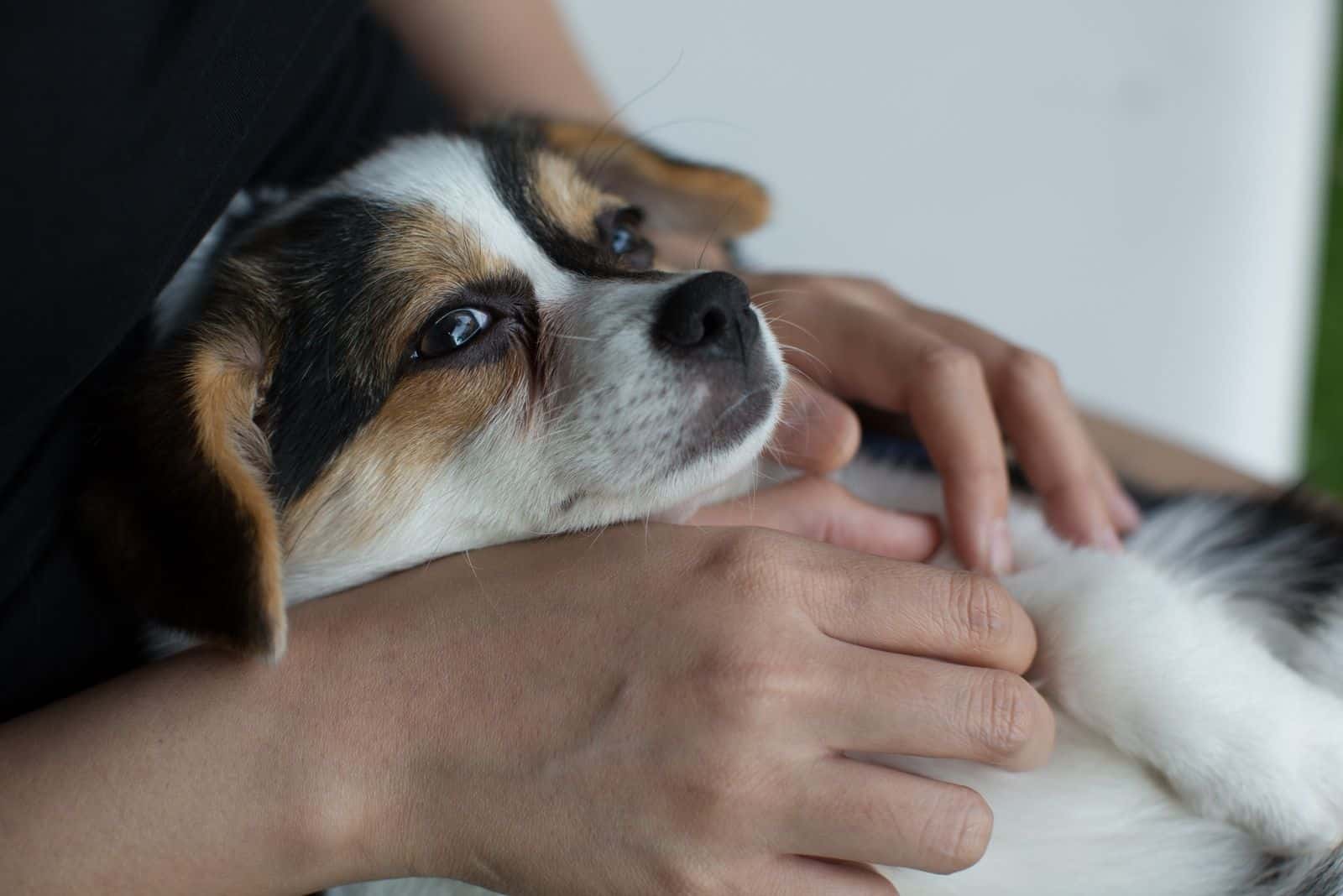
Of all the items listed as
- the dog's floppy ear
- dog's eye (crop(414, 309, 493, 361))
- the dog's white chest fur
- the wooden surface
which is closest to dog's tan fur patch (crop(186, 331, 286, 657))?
the dog's floppy ear

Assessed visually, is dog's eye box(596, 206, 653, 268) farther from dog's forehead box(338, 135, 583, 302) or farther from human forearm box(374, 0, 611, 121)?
human forearm box(374, 0, 611, 121)

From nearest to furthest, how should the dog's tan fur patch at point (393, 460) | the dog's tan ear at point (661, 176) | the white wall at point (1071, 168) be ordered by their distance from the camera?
the dog's tan fur patch at point (393, 460)
the dog's tan ear at point (661, 176)
the white wall at point (1071, 168)

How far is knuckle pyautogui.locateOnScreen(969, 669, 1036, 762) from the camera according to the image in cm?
113

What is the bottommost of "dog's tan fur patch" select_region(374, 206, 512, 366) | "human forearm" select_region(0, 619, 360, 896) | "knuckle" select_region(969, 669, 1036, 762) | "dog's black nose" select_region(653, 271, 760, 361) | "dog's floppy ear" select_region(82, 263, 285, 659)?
"human forearm" select_region(0, 619, 360, 896)

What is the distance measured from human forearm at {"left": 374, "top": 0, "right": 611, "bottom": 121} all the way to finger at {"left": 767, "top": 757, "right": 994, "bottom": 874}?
4.61 feet

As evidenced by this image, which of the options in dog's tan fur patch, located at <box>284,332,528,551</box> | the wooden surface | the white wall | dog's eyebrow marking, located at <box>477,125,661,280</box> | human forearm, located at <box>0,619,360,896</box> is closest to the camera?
human forearm, located at <box>0,619,360,896</box>

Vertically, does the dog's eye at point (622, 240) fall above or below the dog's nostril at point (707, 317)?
below

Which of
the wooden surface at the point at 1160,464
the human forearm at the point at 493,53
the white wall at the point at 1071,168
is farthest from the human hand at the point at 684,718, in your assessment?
the white wall at the point at 1071,168

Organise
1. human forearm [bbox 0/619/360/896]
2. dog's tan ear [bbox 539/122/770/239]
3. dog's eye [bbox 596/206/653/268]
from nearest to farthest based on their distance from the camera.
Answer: human forearm [bbox 0/619/360/896] < dog's eye [bbox 596/206/653/268] < dog's tan ear [bbox 539/122/770/239]

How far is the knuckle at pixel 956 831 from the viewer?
43.3 inches

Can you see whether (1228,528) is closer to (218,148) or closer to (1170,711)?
(1170,711)

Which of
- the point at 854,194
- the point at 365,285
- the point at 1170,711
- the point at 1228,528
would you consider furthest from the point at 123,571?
the point at 854,194

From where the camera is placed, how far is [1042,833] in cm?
130

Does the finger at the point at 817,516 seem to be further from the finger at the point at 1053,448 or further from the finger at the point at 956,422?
the finger at the point at 1053,448
